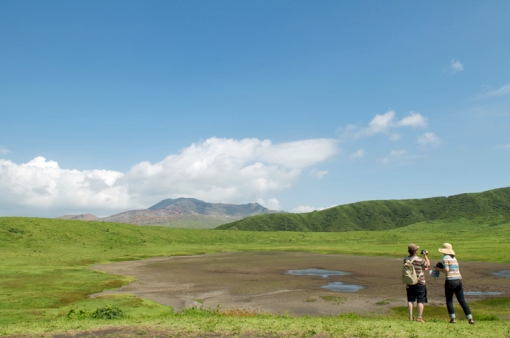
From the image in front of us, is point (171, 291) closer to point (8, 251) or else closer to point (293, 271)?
point (293, 271)

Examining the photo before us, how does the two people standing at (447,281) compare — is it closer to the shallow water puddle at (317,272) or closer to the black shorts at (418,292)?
the black shorts at (418,292)

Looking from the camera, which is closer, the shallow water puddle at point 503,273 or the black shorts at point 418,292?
the black shorts at point 418,292

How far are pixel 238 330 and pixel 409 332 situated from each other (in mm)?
6559

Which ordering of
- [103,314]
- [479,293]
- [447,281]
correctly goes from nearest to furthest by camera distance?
[447,281] → [103,314] → [479,293]

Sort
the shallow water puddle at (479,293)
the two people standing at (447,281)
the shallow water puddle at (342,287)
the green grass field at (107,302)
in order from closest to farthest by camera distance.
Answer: the green grass field at (107,302)
the two people standing at (447,281)
the shallow water puddle at (479,293)
the shallow water puddle at (342,287)

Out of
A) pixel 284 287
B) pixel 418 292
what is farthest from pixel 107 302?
pixel 418 292

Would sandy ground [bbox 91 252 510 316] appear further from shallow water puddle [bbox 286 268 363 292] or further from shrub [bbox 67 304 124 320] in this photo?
shrub [bbox 67 304 124 320]

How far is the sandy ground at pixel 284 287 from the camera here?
2917 cm

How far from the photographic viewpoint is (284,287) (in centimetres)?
3812

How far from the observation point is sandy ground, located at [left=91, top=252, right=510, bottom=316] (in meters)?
29.2

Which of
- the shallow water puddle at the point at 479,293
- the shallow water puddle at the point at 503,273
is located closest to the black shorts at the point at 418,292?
the shallow water puddle at the point at 479,293

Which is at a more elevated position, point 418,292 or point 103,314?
point 418,292

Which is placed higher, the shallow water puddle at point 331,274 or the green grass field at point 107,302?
the green grass field at point 107,302

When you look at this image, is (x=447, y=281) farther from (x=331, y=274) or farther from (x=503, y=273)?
(x=503, y=273)
